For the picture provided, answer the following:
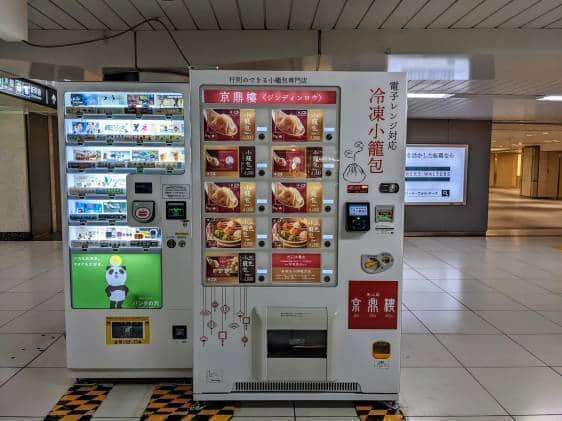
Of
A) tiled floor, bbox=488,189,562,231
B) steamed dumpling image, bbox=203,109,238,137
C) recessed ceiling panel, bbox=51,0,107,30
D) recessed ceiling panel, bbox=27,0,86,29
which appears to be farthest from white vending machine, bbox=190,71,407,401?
tiled floor, bbox=488,189,562,231

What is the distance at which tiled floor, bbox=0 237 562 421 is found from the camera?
306cm

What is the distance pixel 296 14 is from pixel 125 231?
Answer: 2.47m

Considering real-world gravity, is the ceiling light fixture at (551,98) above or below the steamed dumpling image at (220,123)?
above

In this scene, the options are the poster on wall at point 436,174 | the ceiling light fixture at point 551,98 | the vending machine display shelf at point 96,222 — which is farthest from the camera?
the poster on wall at point 436,174

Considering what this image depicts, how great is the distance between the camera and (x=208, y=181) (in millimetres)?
2969

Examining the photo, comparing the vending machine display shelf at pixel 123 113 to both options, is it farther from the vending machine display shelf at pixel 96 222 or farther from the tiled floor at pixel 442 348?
the tiled floor at pixel 442 348

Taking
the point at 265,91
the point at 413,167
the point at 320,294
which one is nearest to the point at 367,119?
the point at 265,91

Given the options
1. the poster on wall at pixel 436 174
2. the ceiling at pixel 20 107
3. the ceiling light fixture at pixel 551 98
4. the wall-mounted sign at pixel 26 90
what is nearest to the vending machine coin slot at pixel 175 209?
the wall-mounted sign at pixel 26 90

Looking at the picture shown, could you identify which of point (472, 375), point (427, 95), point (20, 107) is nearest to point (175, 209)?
point (472, 375)

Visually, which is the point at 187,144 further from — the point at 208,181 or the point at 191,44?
the point at 191,44

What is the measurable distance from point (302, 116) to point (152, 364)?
211 centimetres

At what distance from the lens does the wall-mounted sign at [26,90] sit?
4.98m

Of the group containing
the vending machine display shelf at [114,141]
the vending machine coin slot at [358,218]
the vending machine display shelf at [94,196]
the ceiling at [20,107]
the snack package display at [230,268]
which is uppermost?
the ceiling at [20,107]

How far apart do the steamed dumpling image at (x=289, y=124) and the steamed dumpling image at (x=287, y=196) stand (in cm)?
34
